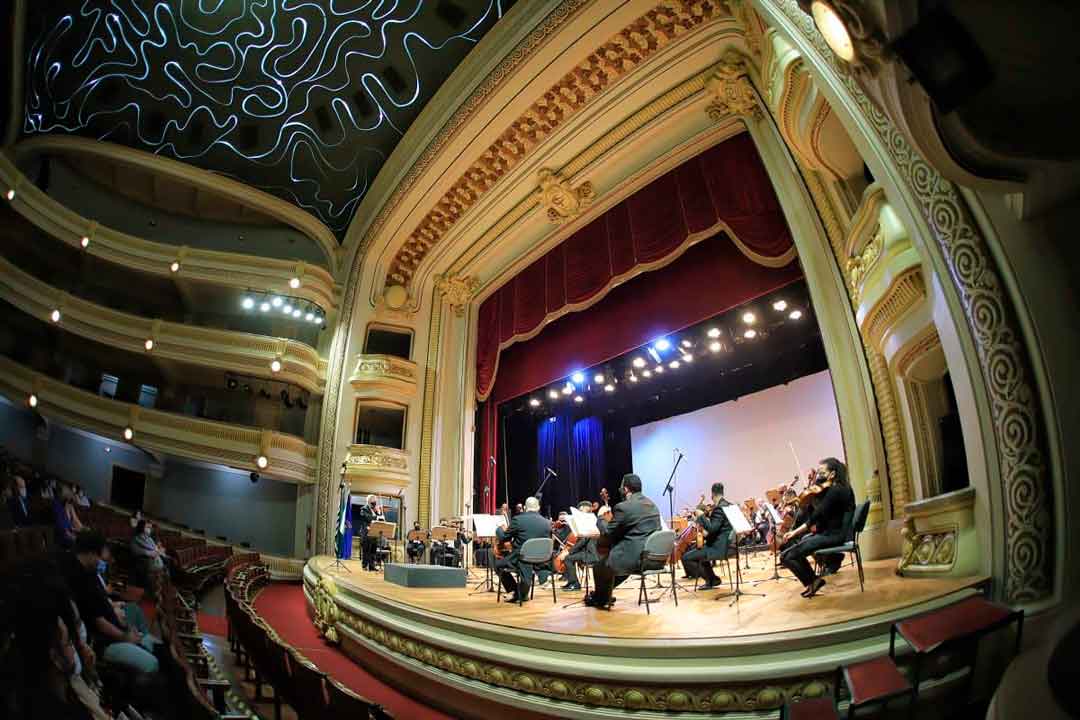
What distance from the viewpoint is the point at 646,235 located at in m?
9.85

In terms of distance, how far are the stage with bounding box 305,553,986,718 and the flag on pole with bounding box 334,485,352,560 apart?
511cm

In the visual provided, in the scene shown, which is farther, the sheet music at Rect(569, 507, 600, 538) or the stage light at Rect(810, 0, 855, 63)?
the sheet music at Rect(569, 507, 600, 538)

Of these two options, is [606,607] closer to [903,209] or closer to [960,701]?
[960,701]

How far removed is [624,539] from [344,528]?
7.66m

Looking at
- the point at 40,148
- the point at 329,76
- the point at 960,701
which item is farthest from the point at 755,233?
the point at 40,148

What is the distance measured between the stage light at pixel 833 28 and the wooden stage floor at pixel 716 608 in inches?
113

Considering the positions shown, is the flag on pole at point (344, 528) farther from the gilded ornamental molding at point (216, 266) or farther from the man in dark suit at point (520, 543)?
the gilded ornamental molding at point (216, 266)

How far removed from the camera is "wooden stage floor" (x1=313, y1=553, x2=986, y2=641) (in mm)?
3377

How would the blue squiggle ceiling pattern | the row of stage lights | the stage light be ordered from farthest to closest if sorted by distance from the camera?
1. the row of stage lights
2. the blue squiggle ceiling pattern
3. the stage light

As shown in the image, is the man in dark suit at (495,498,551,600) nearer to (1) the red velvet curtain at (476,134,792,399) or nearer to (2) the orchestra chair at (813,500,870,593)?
(2) the orchestra chair at (813,500,870,593)

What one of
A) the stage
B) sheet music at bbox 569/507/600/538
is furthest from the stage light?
sheet music at bbox 569/507/600/538

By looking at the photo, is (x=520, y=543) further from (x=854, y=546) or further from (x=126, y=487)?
(x=126, y=487)

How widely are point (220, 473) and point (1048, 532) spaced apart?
16474 millimetres

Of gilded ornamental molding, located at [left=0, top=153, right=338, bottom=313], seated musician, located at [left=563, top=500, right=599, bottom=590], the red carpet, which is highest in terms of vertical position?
gilded ornamental molding, located at [left=0, top=153, right=338, bottom=313]
